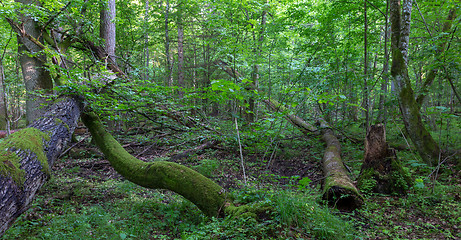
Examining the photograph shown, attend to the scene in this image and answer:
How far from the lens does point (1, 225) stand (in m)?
2.26

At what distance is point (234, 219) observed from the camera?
8.56 ft

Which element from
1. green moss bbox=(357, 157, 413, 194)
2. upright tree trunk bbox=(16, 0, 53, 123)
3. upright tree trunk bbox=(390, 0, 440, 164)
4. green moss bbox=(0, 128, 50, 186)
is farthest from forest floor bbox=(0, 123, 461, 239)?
upright tree trunk bbox=(16, 0, 53, 123)

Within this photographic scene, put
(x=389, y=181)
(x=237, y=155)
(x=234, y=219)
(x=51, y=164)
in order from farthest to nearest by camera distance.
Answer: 1. (x=237, y=155)
2. (x=389, y=181)
3. (x=51, y=164)
4. (x=234, y=219)

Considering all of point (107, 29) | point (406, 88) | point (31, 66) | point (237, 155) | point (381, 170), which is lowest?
point (237, 155)

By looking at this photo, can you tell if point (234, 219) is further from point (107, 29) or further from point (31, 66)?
point (107, 29)

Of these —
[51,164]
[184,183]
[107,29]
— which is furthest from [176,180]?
[107,29]

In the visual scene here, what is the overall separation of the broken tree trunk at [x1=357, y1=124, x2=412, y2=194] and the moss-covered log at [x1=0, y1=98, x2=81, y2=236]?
5.46m

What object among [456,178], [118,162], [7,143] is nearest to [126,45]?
[118,162]

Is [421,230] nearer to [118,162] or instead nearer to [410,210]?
[410,210]

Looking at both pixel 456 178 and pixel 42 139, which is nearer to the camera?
pixel 42 139

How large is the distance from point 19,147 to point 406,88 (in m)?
7.48

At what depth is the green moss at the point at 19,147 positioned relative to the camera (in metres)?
2.53

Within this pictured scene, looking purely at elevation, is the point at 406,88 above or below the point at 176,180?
above

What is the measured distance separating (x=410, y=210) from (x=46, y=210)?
6414 millimetres
